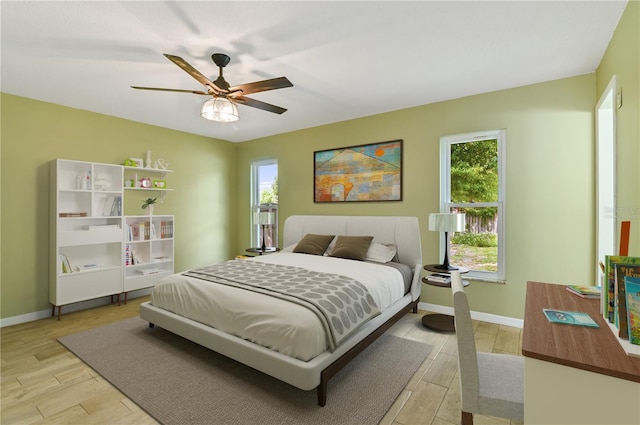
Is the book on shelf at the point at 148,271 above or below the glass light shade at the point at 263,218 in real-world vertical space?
below

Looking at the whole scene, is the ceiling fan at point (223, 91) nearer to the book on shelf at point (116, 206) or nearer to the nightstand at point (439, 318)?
the book on shelf at point (116, 206)

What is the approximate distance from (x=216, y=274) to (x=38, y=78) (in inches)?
105

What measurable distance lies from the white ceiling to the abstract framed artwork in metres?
0.81

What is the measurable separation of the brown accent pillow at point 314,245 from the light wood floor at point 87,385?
1381 mm

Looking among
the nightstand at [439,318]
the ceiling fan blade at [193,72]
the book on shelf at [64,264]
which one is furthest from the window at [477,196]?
the book on shelf at [64,264]

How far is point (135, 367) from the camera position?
8.07 feet

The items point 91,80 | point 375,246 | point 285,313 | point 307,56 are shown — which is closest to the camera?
point 285,313

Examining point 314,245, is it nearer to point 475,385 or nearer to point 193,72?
point 193,72

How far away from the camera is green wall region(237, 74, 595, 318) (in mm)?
2998

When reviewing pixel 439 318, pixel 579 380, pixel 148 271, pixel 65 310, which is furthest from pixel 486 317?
pixel 65 310

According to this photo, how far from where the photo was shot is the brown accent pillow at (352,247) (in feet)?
12.2

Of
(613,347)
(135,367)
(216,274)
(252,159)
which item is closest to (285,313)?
(216,274)

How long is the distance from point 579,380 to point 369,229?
320 centimetres

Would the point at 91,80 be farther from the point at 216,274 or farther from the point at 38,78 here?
the point at 216,274
